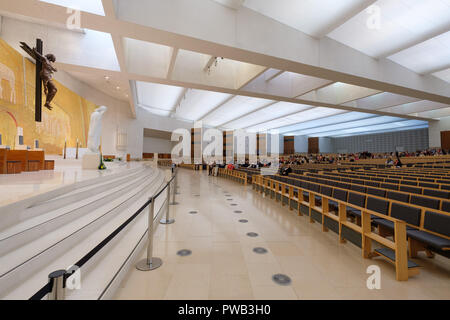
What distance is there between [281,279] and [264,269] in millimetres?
237

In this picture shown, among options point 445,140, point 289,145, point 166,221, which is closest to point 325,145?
point 289,145

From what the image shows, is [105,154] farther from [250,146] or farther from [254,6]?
[250,146]

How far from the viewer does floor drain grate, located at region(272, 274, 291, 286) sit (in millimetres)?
2053

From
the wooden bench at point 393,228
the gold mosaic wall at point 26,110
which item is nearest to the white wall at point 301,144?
the gold mosaic wall at point 26,110

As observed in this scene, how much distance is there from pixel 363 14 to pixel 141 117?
17.4m

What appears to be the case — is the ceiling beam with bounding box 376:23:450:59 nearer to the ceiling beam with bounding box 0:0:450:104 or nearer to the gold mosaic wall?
the ceiling beam with bounding box 0:0:450:104

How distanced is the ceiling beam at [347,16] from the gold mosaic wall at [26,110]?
10.5 metres

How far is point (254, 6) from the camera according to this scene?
496 cm

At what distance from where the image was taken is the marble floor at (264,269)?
1899mm

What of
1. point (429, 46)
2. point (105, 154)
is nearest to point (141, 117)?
point (105, 154)

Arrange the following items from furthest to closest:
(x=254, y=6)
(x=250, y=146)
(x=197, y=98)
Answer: (x=250, y=146) < (x=197, y=98) < (x=254, y=6)

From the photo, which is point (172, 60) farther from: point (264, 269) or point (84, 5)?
point (264, 269)

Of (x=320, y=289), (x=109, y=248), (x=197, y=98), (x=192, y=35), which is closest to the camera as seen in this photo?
(x=320, y=289)
